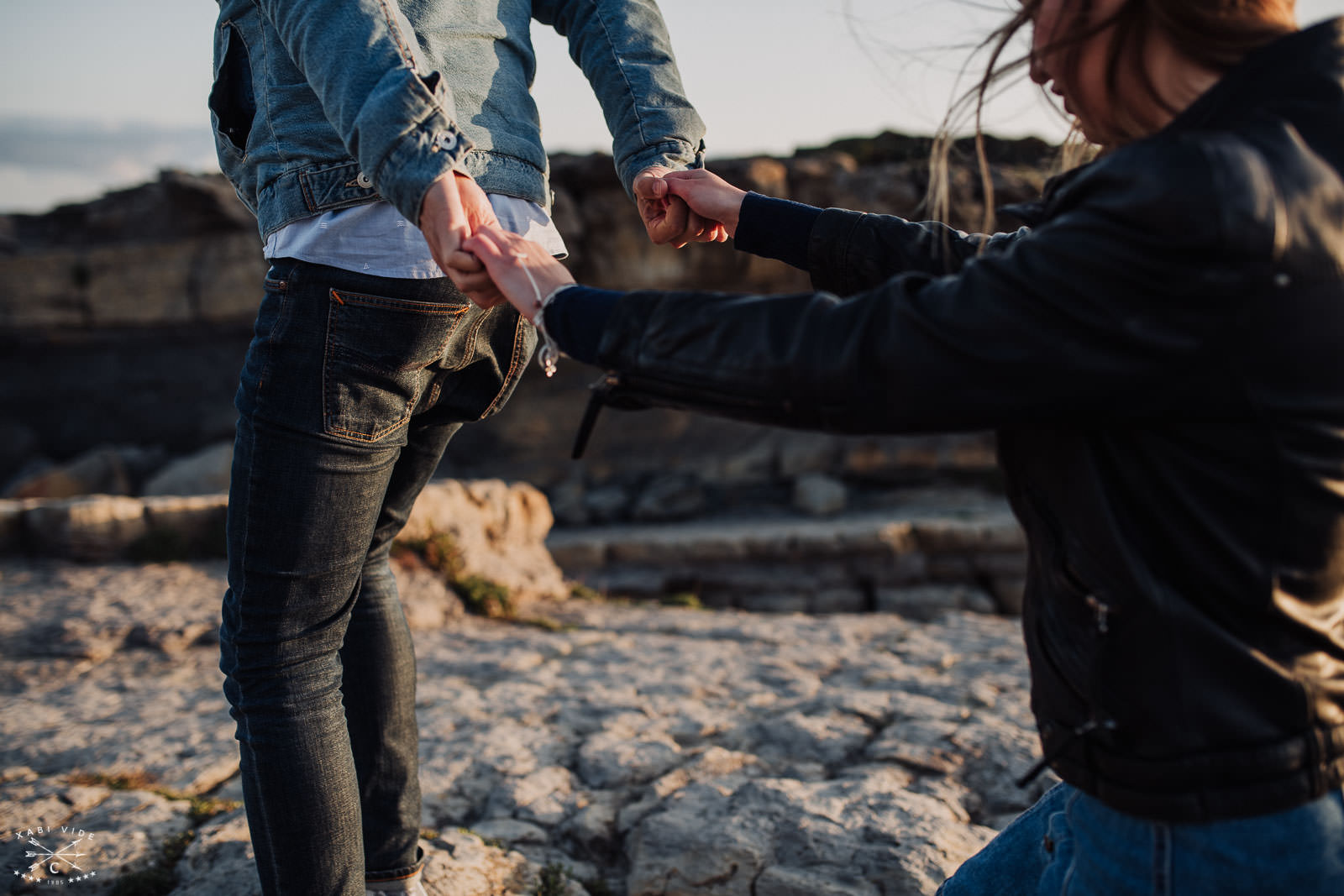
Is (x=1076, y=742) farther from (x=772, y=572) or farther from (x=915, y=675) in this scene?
(x=772, y=572)

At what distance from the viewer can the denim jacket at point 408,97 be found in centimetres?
108

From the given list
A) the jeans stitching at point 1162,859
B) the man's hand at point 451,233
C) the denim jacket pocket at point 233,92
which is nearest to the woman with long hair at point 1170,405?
the jeans stitching at point 1162,859

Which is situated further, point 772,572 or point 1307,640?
point 772,572

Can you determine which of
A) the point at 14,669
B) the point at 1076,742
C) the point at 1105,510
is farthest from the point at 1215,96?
the point at 14,669

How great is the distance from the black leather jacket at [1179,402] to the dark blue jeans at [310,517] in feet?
1.94

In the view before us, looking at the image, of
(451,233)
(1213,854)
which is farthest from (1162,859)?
(451,233)

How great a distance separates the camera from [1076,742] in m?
0.89

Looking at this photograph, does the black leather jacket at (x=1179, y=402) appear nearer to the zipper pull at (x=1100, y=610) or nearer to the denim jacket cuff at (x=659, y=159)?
the zipper pull at (x=1100, y=610)

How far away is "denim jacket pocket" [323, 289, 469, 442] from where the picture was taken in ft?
3.93

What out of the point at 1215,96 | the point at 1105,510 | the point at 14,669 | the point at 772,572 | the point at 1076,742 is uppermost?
the point at 1215,96

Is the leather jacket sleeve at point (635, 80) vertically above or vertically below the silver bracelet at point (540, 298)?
above

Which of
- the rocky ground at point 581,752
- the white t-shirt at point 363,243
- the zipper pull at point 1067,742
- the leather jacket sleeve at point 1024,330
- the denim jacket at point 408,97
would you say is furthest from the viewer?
the rocky ground at point 581,752

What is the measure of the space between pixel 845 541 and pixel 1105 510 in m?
8.33

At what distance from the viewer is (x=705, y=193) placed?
1.47m
